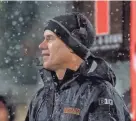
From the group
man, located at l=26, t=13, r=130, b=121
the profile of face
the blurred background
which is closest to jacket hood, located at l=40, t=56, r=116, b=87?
man, located at l=26, t=13, r=130, b=121

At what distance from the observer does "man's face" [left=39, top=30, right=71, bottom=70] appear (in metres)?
1.60

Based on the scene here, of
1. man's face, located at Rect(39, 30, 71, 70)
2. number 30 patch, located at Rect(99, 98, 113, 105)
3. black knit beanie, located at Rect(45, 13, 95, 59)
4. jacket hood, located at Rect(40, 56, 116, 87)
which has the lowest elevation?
number 30 patch, located at Rect(99, 98, 113, 105)

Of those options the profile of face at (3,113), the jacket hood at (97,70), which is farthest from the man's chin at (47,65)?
the profile of face at (3,113)

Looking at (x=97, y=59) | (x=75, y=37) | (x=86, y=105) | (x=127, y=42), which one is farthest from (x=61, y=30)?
(x=127, y=42)

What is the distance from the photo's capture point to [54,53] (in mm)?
1605

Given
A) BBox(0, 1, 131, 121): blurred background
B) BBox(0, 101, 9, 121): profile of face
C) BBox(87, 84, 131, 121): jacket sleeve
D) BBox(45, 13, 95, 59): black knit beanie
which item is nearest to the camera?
BBox(87, 84, 131, 121): jacket sleeve

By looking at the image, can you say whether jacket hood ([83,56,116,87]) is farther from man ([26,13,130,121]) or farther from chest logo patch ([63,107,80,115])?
chest logo patch ([63,107,80,115])

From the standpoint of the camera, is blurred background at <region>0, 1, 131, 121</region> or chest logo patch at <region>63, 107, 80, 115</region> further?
blurred background at <region>0, 1, 131, 121</region>

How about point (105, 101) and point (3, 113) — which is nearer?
point (105, 101)

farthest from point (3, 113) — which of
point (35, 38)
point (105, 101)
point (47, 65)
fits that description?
point (35, 38)

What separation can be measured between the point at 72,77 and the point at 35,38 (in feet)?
5.32

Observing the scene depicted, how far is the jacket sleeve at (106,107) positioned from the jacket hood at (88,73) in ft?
0.14

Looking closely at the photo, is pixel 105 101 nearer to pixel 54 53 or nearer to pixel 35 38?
pixel 54 53

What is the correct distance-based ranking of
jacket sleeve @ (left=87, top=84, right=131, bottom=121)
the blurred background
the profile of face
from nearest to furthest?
jacket sleeve @ (left=87, top=84, right=131, bottom=121)
the profile of face
the blurred background
